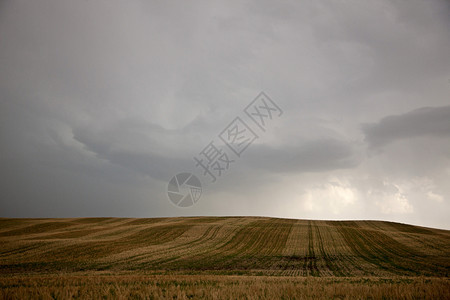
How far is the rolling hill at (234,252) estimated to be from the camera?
24766mm

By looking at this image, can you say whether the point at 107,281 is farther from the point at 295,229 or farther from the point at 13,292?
the point at 295,229

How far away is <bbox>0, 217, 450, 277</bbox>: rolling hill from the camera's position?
24.8 metres

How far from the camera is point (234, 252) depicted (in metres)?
34.9

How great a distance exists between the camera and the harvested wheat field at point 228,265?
1223cm

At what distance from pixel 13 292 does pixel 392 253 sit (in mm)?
39754

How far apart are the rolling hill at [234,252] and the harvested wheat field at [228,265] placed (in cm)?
10

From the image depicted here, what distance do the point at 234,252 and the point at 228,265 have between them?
8071 mm

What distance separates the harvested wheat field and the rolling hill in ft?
0.33

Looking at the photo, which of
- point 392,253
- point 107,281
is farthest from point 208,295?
point 392,253

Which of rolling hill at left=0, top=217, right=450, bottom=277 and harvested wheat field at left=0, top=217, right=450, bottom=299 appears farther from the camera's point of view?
rolling hill at left=0, top=217, right=450, bottom=277

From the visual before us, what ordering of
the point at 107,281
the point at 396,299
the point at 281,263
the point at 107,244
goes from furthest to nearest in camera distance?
1. the point at 107,244
2. the point at 281,263
3. the point at 107,281
4. the point at 396,299

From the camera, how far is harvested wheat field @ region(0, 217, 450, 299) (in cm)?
1223

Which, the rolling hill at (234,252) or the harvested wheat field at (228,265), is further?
the rolling hill at (234,252)

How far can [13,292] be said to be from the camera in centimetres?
1192
